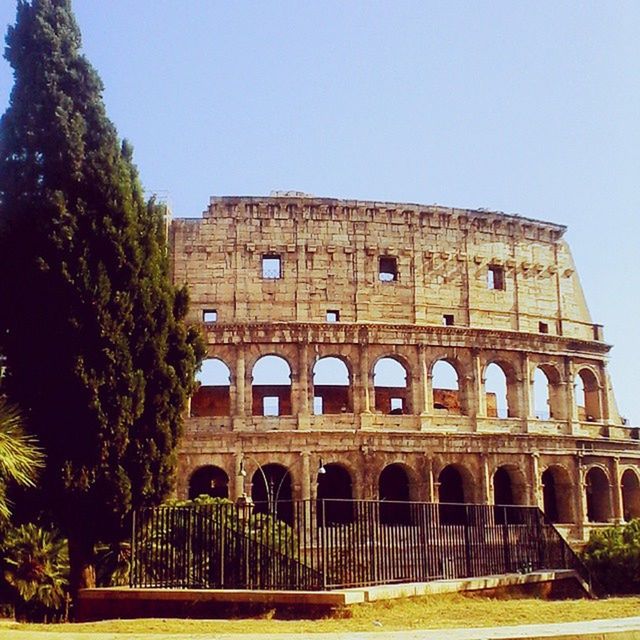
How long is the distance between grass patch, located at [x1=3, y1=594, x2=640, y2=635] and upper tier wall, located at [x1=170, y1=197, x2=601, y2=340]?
19680 mm

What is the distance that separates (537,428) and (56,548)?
2166cm

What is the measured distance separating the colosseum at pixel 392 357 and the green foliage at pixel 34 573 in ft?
45.4

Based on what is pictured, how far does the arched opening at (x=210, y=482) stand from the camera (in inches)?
1291

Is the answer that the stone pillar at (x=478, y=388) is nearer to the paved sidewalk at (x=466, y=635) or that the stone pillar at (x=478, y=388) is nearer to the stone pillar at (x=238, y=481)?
the stone pillar at (x=238, y=481)

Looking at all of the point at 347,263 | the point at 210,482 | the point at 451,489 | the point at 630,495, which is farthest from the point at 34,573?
the point at 630,495

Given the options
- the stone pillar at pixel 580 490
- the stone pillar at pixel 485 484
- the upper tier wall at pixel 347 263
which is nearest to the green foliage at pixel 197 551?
the upper tier wall at pixel 347 263

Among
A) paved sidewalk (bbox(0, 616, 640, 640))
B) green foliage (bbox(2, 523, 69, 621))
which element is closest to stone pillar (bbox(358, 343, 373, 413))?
green foliage (bbox(2, 523, 69, 621))

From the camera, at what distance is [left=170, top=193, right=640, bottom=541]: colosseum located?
3058 cm

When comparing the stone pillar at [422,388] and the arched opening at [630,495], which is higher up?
the stone pillar at [422,388]

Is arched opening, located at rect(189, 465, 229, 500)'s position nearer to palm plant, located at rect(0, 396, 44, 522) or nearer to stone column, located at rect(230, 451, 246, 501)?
stone column, located at rect(230, 451, 246, 501)

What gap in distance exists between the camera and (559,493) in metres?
33.7

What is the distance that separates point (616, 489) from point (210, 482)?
51.0 ft

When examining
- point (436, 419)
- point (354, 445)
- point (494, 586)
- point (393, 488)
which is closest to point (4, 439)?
point (494, 586)

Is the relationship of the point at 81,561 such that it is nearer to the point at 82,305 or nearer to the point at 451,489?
the point at 82,305
